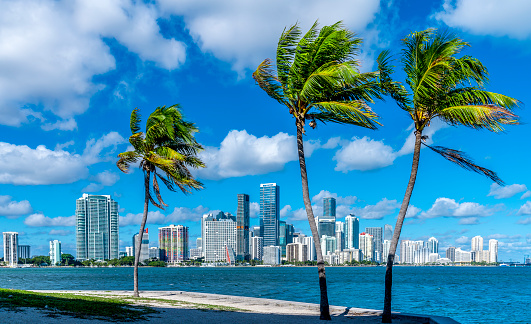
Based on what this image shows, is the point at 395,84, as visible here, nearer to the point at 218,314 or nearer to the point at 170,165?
the point at 218,314

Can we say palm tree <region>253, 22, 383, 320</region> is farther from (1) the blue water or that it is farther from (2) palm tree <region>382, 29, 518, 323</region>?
(1) the blue water

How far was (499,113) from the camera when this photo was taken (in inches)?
523

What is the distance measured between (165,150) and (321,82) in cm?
1151

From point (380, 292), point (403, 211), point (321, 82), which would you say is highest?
point (321, 82)

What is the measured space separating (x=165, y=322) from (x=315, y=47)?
9.51m

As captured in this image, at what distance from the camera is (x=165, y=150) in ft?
77.8

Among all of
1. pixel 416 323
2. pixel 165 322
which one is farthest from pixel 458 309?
pixel 165 322

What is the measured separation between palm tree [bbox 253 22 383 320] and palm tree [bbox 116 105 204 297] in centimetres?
855

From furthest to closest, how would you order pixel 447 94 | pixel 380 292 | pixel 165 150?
pixel 380 292
pixel 165 150
pixel 447 94

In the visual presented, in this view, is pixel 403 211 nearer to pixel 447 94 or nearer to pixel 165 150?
pixel 447 94

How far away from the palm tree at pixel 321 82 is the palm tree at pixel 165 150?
28.0ft

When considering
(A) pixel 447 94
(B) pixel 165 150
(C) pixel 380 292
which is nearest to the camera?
(A) pixel 447 94

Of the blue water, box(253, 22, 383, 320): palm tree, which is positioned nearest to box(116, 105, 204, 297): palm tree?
box(253, 22, 383, 320): palm tree

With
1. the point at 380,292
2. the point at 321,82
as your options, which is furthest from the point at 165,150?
the point at 380,292
